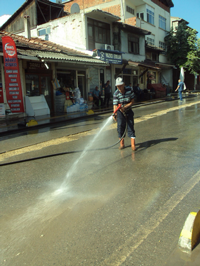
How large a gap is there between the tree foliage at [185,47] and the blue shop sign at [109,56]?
1647 cm

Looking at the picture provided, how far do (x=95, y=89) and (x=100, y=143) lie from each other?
12589 mm

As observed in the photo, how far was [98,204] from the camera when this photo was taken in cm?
341

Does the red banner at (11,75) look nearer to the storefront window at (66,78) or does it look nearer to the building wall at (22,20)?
the storefront window at (66,78)

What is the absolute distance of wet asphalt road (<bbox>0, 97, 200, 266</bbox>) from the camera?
96.9 inches

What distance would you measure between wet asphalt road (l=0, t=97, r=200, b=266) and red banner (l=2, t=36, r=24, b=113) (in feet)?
18.2

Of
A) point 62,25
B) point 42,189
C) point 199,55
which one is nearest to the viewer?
point 42,189

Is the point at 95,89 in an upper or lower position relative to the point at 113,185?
upper

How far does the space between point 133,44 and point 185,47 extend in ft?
40.2

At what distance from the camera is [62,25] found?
20656 millimetres

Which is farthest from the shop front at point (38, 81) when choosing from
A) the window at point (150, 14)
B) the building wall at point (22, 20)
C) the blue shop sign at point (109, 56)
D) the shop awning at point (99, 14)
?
the window at point (150, 14)

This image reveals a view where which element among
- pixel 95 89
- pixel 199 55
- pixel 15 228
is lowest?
pixel 15 228

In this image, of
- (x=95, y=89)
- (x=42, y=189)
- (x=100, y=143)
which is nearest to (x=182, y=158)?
(x=100, y=143)

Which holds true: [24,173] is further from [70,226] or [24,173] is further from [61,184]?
[70,226]

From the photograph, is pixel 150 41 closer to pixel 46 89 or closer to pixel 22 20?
pixel 22 20
